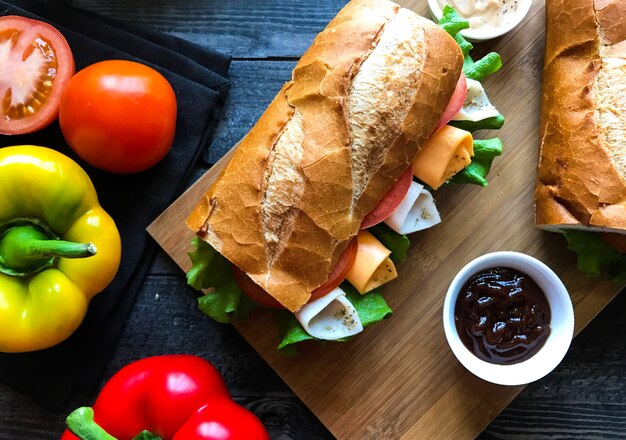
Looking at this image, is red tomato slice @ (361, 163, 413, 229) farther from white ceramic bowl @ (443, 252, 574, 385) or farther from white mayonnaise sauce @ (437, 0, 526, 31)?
white mayonnaise sauce @ (437, 0, 526, 31)

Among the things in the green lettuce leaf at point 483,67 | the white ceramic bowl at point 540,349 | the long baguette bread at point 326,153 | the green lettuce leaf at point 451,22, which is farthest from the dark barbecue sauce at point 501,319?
the green lettuce leaf at point 451,22

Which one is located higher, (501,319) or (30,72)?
(30,72)

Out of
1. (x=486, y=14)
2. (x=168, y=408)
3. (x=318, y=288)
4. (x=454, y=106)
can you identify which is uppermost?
(x=486, y=14)

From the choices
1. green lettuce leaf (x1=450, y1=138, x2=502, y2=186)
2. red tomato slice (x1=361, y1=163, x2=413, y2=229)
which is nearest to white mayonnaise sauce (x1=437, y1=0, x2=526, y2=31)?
green lettuce leaf (x1=450, y1=138, x2=502, y2=186)

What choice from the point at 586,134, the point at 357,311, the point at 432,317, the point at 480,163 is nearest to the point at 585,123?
the point at 586,134

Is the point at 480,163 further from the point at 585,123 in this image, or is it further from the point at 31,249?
the point at 31,249

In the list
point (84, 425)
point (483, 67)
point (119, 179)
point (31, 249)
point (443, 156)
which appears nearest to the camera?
point (84, 425)

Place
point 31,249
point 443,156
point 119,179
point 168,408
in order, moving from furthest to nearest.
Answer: point 119,179
point 443,156
point 168,408
point 31,249

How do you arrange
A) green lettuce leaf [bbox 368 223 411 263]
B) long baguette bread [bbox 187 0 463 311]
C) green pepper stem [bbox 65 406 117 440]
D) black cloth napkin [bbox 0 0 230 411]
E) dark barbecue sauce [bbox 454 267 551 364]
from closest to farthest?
green pepper stem [bbox 65 406 117 440], long baguette bread [bbox 187 0 463 311], dark barbecue sauce [bbox 454 267 551 364], green lettuce leaf [bbox 368 223 411 263], black cloth napkin [bbox 0 0 230 411]
